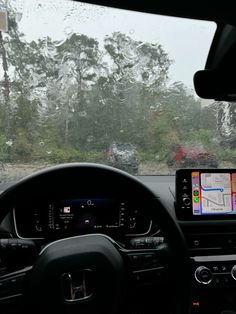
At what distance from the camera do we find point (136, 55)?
2807 millimetres

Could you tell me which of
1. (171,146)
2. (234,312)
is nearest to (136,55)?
(171,146)

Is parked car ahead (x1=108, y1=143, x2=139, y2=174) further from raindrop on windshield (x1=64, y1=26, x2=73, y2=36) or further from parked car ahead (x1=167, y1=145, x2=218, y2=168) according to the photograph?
raindrop on windshield (x1=64, y1=26, x2=73, y2=36)

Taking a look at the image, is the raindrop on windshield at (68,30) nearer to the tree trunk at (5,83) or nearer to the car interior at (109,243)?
the tree trunk at (5,83)

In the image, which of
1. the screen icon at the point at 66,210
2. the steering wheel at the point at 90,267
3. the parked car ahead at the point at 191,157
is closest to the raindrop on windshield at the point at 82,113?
the parked car ahead at the point at 191,157

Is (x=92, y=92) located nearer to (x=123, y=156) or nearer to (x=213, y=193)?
(x=123, y=156)

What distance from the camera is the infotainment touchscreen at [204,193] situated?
9.53 ft

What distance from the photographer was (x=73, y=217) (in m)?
Answer: 2.30

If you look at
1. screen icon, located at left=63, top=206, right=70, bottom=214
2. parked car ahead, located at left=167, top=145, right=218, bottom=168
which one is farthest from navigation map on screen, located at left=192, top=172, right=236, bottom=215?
screen icon, located at left=63, top=206, right=70, bottom=214

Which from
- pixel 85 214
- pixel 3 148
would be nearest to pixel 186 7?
pixel 85 214

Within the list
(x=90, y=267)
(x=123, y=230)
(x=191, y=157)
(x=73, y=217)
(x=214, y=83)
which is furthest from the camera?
(x=191, y=157)

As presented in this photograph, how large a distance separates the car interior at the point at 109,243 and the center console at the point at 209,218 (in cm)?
1

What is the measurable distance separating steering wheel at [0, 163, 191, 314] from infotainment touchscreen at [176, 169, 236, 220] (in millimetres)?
1031

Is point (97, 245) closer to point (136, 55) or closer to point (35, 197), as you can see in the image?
point (35, 197)

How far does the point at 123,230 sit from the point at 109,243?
536 mm
